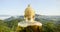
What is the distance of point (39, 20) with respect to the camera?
4.98 feet

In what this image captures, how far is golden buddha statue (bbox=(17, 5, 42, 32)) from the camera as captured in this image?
4.78ft

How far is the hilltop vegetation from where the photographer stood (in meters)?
1.51

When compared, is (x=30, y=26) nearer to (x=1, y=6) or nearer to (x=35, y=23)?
(x=35, y=23)

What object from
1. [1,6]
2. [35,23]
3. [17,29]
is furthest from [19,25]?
[1,6]

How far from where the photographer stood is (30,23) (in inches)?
57.9

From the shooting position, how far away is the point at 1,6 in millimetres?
1555

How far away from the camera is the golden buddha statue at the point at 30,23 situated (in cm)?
146

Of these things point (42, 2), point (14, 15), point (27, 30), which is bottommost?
point (27, 30)

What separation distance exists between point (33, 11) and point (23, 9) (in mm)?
110

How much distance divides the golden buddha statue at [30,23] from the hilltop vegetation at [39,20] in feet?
0.15

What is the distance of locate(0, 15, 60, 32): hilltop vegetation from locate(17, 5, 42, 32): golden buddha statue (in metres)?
0.05

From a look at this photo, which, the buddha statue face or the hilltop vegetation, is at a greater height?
the buddha statue face

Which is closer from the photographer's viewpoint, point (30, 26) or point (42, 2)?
point (30, 26)

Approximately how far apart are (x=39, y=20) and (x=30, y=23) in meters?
0.11
